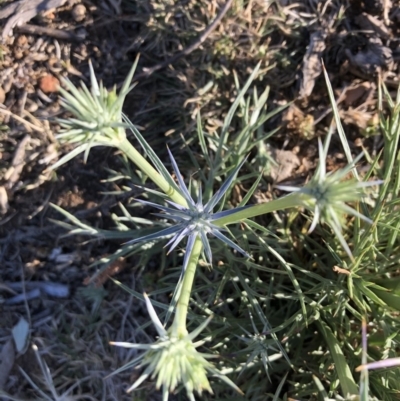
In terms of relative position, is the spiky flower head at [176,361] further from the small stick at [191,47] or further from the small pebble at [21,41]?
the small pebble at [21,41]

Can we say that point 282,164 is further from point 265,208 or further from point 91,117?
point 91,117

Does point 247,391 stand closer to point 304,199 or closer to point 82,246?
point 82,246

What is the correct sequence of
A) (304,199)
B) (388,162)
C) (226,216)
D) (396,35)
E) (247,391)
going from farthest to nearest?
(396,35)
(247,391)
(388,162)
(226,216)
(304,199)

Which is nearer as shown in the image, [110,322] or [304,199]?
[304,199]

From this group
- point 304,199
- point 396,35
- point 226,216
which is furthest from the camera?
point 396,35

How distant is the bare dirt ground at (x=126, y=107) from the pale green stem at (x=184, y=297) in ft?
2.84

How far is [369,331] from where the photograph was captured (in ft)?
6.29

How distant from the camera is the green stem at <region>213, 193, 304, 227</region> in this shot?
1.03 metres

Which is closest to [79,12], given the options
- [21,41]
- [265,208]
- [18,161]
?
[21,41]

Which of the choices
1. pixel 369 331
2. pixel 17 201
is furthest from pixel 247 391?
pixel 17 201

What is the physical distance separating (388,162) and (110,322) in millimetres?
1369

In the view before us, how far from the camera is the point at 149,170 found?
1214 mm

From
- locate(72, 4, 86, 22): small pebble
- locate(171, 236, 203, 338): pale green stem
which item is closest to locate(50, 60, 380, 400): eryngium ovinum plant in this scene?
locate(171, 236, 203, 338): pale green stem

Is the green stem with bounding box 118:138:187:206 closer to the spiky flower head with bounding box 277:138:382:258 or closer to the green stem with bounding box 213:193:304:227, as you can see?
the green stem with bounding box 213:193:304:227
